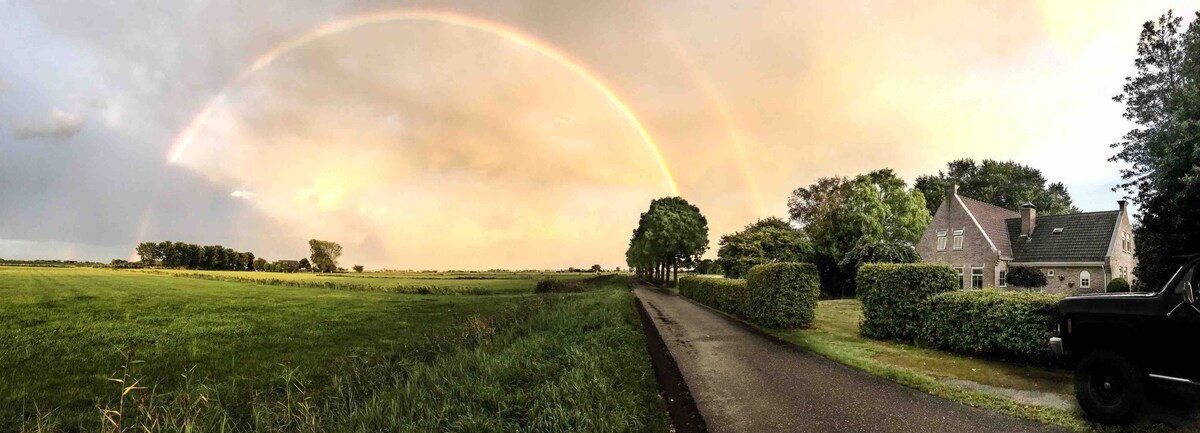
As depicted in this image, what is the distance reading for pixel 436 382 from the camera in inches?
352

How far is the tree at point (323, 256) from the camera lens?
396ft

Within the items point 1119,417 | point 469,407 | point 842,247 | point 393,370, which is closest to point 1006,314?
point 1119,417

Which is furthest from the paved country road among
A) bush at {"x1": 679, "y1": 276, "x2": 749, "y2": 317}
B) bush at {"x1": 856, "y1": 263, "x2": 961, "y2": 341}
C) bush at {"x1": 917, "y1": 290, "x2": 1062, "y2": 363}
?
bush at {"x1": 679, "y1": 276, "x2": 749, "y2": 317}

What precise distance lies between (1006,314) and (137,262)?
153069 mm

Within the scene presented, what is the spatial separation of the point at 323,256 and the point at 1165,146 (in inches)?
5434

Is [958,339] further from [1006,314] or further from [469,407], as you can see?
[469,407]

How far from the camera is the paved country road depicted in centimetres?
718

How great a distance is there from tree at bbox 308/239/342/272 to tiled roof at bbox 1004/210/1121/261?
13084 centimetres

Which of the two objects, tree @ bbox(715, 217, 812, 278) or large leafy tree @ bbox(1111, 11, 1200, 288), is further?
tree @ bbox(715, 217, 812, 278)

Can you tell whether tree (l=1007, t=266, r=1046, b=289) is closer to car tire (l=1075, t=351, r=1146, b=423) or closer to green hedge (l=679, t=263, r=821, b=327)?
green hedge (l=679, t=263, r=821, b=327)

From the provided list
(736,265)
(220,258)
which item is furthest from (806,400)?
(220,258)

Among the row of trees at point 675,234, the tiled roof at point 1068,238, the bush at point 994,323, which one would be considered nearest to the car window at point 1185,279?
the bush at point 994,323

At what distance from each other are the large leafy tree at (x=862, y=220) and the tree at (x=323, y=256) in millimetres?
113436

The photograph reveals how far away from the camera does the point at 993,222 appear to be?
4212cm
